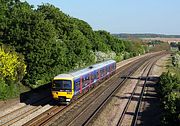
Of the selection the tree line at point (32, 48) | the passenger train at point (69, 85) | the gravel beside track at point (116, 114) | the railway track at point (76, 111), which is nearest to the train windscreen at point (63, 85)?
the passenger train at point (69, 85)

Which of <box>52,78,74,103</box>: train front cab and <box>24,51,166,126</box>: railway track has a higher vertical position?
<box>52,78,74,103</box>: train front cab

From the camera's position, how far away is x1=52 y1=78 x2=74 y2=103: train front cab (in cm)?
3092

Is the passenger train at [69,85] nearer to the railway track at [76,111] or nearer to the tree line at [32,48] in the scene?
the railway track at [76,111]

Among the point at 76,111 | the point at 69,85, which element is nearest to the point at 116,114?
the point at 76,111

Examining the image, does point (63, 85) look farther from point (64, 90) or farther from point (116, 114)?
point (116, 114)

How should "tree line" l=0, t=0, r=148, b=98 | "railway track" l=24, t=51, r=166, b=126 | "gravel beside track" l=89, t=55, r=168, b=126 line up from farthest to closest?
"tree line" l=0, t=0, r=148, b=98 < "railway track" l=24, t=51, r=166, b=126 < "gravel beside track" l=89, t=55, r=168, b=126

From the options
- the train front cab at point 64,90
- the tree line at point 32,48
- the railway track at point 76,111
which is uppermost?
the tree line at point 32,48

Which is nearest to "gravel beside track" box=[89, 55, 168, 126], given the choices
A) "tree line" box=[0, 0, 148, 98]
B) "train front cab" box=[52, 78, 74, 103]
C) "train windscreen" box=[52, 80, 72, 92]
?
"train front cab" box=[52, 78, 74, 103]

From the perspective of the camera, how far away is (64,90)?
3089 centimetres

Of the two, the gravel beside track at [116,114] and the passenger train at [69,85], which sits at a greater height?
the passenger train at [69,85]

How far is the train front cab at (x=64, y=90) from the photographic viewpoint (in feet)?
101

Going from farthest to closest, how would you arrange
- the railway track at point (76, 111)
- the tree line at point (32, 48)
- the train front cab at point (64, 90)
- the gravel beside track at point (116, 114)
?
the tree line at point (32, 48), the train front cab at point (64, 90), the railway track at point (76, 111), the gravel beside track at point (116, 114)

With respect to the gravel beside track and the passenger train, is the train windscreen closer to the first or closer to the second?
the passenger train

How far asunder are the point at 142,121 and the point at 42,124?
704 cm
